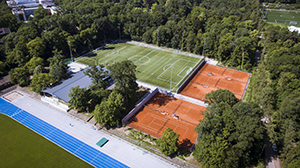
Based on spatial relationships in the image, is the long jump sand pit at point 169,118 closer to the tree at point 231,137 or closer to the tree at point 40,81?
the tree at point 231,137

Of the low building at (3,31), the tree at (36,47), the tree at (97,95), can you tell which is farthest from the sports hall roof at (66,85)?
the low building at (3,31)

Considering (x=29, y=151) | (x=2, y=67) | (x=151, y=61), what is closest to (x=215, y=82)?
(x=151, y=61)

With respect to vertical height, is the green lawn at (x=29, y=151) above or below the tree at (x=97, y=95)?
below

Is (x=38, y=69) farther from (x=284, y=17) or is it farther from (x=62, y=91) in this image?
(x=284, y=17)

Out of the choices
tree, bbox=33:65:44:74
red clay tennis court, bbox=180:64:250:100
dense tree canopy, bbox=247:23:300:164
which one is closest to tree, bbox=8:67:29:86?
tree, bbox=33:65:44:74

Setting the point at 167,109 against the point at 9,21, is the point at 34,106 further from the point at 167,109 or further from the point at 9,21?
the point at 9,21

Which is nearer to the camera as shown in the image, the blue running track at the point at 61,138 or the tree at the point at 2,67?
the blue running track at the point at 61,138

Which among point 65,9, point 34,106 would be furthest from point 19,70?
point 65,9
